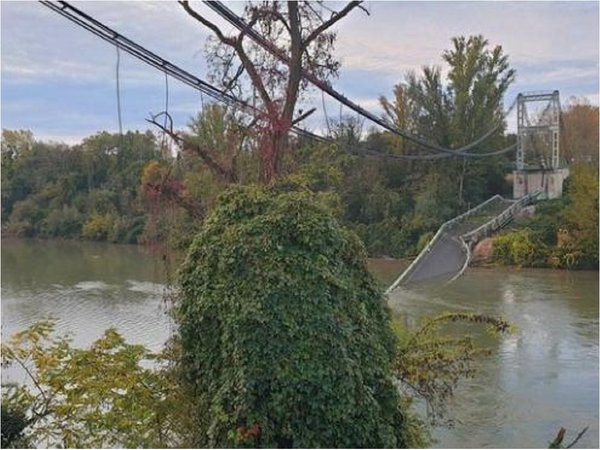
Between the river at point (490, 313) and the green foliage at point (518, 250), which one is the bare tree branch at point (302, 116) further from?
the green foliage at point (518, 250)

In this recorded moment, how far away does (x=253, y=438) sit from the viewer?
296 cm

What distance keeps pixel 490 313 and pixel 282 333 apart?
8257mm

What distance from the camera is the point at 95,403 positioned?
11.6 ft

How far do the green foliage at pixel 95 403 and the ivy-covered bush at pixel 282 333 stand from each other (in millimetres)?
352

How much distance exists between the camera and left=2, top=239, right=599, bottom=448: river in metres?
6.15

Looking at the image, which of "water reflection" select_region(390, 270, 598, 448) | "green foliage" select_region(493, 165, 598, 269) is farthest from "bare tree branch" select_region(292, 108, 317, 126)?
"green foliage" select_region(493, 165, 598, 269)

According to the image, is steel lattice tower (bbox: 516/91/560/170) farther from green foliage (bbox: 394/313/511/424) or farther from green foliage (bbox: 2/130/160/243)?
green foliage (bbox: 394/313/511/424)

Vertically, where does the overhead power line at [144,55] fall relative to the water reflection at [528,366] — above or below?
above

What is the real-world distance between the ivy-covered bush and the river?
0.82 meters

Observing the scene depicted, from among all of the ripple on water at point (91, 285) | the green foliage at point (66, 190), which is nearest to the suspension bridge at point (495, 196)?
the ripple on water at point (91, 285)

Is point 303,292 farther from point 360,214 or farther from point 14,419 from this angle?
point 360,214

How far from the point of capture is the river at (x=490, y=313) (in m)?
6.15

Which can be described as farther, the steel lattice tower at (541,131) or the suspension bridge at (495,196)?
the steel lattice tower at (541,131)

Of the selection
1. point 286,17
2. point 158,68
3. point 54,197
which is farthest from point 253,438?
point 54,197
